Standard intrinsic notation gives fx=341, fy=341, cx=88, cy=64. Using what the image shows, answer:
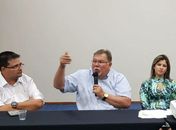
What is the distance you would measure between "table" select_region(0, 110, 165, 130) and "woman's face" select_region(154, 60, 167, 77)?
1.25 m

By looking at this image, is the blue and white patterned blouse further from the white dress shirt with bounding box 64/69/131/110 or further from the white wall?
the white wall

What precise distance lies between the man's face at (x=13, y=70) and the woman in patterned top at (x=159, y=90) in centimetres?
124

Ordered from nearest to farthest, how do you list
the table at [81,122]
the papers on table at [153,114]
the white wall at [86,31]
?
the table at [81,122], the papers on table at [153,114], the white wall at [86,31]

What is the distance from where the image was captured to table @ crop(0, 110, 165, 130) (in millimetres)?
2146

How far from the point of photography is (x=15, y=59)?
3.04m

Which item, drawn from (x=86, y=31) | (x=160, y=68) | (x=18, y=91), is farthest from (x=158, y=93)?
(x=86, y=31)

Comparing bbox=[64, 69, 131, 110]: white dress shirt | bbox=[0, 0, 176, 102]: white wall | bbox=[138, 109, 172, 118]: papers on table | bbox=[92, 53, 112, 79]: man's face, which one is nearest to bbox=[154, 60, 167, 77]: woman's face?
bbox=[64, 69, 131, 110]: white dress shirt

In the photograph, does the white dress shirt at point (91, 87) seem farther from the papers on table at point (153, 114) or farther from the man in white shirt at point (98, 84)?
the papers on table at point (153, 114)

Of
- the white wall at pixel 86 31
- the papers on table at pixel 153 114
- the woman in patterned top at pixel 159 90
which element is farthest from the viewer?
the white wall at pixel 86 31

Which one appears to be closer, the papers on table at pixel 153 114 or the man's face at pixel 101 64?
the papers on table at pixel 153 114

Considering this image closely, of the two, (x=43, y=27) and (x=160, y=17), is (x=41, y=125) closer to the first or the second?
(x=43, y=27)

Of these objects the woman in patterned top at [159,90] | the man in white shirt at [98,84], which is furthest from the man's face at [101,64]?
the woman in patterned top at [159,90]

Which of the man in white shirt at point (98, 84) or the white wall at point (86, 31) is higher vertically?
the white wall at point (86, 31)

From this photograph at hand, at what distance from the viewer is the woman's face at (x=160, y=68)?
3524 millimetres
